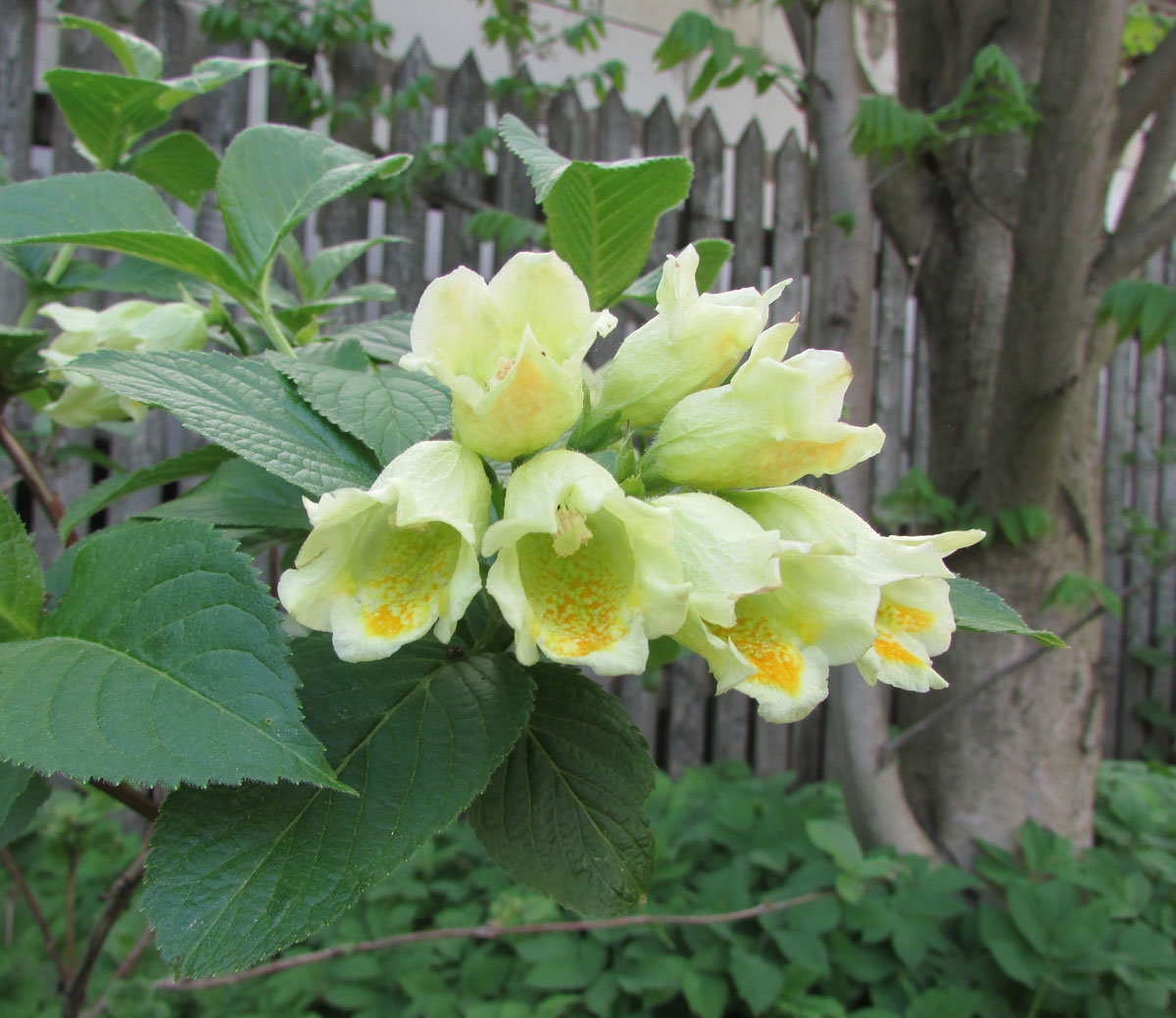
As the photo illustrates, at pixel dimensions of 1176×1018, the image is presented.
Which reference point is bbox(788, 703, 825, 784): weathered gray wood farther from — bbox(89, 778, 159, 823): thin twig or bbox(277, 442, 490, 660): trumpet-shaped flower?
bbox(277, 442, 490, 660): trumpet-shaped flower

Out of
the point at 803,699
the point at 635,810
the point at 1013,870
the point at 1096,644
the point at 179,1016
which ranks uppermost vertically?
the point at 803,699

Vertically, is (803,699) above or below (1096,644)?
above

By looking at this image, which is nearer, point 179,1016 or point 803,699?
point 803,699

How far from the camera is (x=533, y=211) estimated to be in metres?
2.94

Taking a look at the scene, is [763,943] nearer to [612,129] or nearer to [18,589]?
[18,589]

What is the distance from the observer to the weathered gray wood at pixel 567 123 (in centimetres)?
295

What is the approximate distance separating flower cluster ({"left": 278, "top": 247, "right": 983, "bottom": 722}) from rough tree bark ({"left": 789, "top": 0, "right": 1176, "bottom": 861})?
5.31 ft

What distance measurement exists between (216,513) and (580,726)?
319 mm

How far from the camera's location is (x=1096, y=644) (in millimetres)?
2475

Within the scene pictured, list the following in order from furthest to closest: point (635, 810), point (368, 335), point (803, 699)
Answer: point (368, 335) → point (635, 810) → point (803, 699)

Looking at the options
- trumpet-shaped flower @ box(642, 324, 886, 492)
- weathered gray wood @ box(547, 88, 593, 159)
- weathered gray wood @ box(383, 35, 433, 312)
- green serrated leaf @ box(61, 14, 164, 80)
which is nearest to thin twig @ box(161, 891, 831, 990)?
trumpet-shaped flower @ box(642, 324, 886, 492)

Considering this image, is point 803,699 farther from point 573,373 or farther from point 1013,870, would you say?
point 1013,870

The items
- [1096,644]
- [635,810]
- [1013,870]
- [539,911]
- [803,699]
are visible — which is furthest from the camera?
[1096,644]

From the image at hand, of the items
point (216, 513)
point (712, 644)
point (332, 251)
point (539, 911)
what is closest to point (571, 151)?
point (332, 251)
